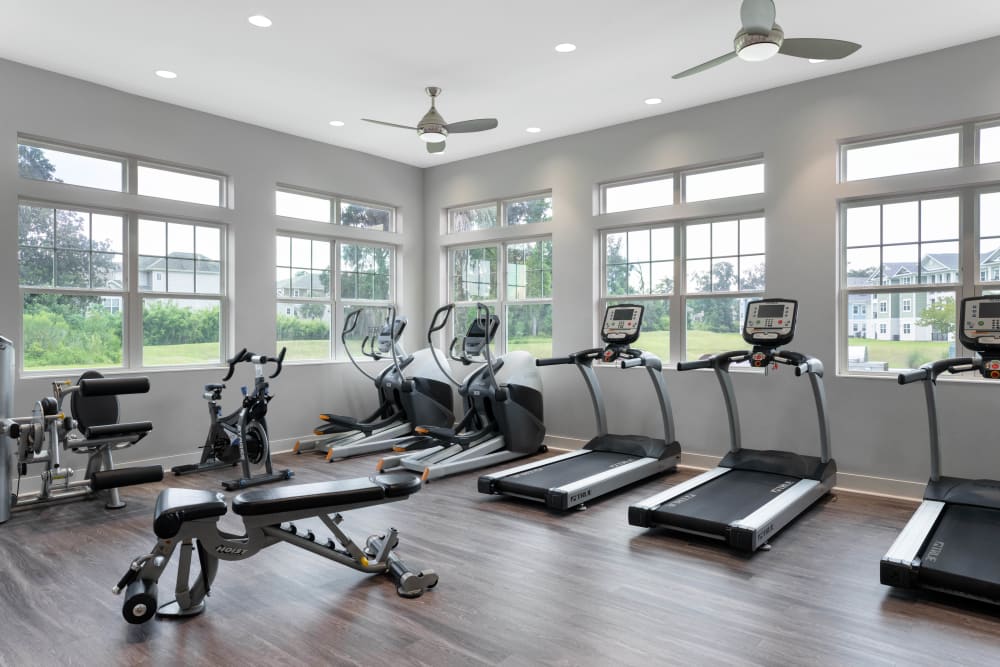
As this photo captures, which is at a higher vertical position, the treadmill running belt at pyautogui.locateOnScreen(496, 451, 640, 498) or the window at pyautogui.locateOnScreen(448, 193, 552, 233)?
the window at pyautogui.locateOnScreen(448, 193, 552, 233)

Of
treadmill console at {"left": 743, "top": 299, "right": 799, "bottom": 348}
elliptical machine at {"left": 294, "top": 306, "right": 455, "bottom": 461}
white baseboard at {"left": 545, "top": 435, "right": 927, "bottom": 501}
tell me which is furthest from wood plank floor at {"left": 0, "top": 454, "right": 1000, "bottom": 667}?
elliptical machine at {"left": 294, "top": 306, "right": 455, "bottom": 461}

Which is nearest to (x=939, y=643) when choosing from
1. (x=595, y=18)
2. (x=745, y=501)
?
(x=745, y=501)

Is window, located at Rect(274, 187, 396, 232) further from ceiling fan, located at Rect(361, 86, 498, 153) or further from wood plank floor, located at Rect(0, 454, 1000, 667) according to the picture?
wood plank floor, located at Rect(0, 454, 1000, 667)

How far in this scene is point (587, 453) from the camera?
234 inches

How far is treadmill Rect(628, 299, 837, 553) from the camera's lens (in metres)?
3.91

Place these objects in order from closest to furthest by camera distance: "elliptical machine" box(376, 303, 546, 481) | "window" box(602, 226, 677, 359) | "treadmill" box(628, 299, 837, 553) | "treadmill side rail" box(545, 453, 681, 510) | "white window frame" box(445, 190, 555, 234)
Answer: "treadmill" box(628, 299, 837, 553) → "treadmill side rail" box(545, 453, 681, 510) → "elliptical machine" box(376, 303, 546, 481) → "window" box(602, 226, 677, 359) → "white window frame" box(445, 190, 555, 234)

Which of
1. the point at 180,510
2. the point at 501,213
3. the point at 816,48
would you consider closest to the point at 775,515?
the point at 816,48

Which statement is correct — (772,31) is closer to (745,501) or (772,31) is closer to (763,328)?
(763,328)

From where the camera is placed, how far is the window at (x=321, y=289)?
7184 mm

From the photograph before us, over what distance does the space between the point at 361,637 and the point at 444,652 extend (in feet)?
1.31

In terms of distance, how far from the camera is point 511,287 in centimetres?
788

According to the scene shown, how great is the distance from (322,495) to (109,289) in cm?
401

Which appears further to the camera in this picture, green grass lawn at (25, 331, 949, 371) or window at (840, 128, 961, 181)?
green grass lawn at (25, 331, 949, 371)

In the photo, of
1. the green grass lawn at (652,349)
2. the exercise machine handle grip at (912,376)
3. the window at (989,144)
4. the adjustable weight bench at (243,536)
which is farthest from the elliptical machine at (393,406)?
the window at (989,144)
